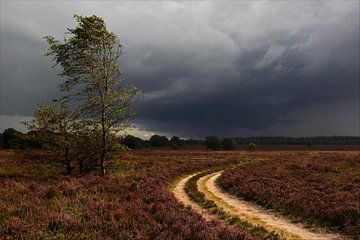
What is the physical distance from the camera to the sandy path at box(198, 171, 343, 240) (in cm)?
1524

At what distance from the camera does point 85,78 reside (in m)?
28.1

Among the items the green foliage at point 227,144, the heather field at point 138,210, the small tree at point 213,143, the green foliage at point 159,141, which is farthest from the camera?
the green foliage at point 159,141

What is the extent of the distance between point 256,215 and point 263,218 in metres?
0.74

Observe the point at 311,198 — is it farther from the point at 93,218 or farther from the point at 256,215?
the point at 93,218

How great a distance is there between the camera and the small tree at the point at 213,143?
148 metres

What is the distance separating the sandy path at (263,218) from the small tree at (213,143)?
398 ft

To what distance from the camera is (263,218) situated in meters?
18.4

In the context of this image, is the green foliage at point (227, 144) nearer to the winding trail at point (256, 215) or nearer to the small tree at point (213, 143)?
the small tree at point (213, 143)

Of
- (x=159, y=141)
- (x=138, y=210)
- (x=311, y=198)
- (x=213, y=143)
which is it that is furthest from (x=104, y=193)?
(x=159, y=141)

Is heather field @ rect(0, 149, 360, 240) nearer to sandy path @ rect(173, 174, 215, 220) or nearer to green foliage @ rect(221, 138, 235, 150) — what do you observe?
sandy path @ rect(173, 174, 215, 220)

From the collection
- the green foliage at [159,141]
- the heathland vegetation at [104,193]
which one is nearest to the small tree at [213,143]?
the green foliage at [159,141]

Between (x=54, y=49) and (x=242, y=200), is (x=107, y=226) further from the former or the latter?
(x=54, y=49)

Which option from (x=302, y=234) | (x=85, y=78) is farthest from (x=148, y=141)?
(x=302, y=234)

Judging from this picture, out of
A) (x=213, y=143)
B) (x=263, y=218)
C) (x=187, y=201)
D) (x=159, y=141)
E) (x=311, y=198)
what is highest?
(x=159, y=141)
